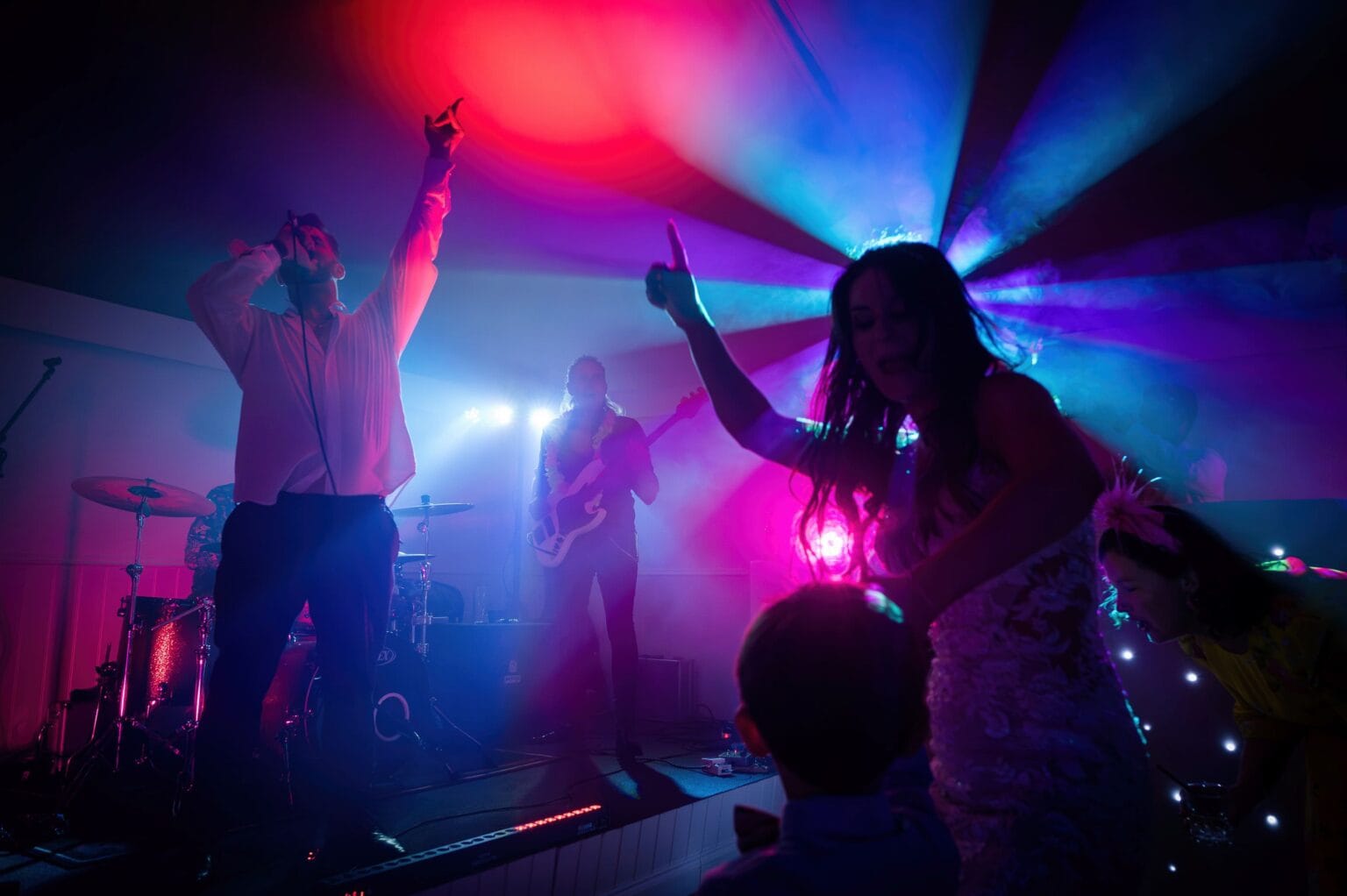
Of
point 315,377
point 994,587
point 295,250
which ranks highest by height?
point 295,250

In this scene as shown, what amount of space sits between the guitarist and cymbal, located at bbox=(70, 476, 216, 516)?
8.82 feet

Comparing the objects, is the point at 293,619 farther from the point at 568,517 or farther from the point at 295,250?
the point at 568,517

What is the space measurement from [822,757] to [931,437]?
0.58 m

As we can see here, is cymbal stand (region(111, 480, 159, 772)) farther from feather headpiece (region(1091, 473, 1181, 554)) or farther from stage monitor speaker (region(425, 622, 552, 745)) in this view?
feather headpiece (region(1091, 473, 1181, 554))

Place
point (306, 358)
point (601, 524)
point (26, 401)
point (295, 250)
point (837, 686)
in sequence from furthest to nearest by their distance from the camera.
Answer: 1. point (26, 401)
2. point (601, 524)
3. point (295, 250)
4. point (306, 358)
5. point (837, 686)

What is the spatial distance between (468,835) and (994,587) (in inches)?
103

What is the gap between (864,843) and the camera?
0.88m

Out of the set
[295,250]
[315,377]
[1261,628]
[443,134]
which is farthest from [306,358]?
[1261,628]

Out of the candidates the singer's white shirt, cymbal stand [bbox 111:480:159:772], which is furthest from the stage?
the singer's white shirt

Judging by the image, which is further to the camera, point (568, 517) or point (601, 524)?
point (568, 517)

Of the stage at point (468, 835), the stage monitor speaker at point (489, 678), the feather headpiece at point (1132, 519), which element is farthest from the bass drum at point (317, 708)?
the feather headpiece at point (1132, 519)

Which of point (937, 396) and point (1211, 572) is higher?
point (937, 396)

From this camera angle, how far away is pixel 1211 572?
2.11 m

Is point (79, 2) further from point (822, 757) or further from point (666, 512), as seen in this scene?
point (666, 512)
